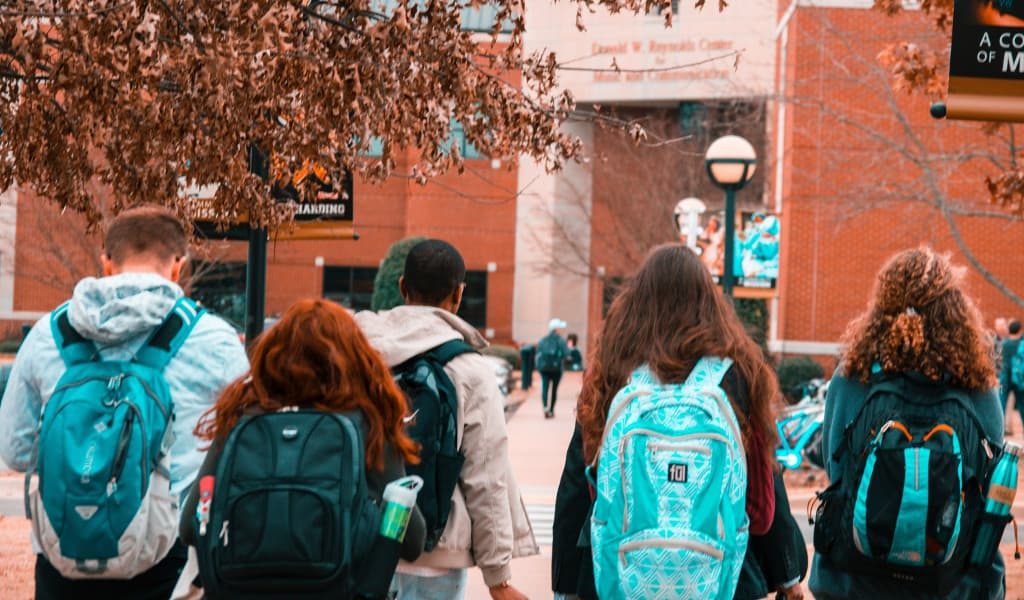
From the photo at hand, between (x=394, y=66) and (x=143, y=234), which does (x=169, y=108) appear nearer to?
(x=394, y=66)

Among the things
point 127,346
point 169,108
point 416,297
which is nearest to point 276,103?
point 169,108

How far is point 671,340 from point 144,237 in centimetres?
178

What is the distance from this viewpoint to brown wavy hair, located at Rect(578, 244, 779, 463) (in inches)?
170

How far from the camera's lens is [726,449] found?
4.09 m

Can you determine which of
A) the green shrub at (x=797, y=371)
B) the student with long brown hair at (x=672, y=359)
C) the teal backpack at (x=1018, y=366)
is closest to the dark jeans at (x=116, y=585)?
the student with long brown hair at (x=672, y=359)

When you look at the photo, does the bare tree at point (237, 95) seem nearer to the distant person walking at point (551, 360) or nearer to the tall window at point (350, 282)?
the distant person walking at point (551, 360)

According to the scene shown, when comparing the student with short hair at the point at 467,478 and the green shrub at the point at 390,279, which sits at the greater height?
the green shrub at the point at 390,279

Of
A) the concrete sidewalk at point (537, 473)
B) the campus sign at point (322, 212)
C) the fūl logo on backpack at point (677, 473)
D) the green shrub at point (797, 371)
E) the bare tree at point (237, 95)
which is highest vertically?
the bare tree at point (237, 95)

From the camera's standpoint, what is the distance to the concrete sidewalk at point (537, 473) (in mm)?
9578

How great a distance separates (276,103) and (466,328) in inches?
117

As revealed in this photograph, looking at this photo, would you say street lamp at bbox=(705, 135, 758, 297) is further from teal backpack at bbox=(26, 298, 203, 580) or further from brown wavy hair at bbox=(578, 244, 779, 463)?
teal backpack at bbox=(26, 298, 203, 580)

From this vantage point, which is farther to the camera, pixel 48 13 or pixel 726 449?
pixel 48 13

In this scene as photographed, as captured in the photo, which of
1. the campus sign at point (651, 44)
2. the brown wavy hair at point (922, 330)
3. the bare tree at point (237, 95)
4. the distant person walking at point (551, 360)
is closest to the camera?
the brown wavy hair at point (922, 330)

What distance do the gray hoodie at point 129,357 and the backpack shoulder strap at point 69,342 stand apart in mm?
29
